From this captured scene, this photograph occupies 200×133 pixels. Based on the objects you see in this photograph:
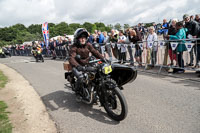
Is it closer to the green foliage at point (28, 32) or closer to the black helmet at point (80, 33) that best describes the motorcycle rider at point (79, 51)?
the black helmet at point (80, 33)

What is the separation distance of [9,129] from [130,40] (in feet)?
21.7

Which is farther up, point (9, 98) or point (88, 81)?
point (88, 81)

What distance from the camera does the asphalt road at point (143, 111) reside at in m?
3.14

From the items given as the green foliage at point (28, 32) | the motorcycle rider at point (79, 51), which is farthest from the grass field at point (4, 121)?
the green foliage at point (28, 32)

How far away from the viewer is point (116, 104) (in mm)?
3309

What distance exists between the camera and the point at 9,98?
18.1ft

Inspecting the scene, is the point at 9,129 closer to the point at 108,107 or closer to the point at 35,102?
the point at 35,102

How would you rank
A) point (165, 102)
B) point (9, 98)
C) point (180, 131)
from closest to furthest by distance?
point (180, 131) < point (165, 102) < point (9, 98)

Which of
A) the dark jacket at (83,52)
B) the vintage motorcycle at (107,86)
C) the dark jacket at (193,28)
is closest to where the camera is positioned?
the vintage motorcycle at (107,86)

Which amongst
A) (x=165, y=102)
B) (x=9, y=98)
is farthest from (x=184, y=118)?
(x=9, y=98)

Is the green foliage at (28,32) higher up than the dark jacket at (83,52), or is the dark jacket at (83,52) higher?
the green foliage at (28,32)

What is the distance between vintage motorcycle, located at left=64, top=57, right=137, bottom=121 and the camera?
3.22 metres

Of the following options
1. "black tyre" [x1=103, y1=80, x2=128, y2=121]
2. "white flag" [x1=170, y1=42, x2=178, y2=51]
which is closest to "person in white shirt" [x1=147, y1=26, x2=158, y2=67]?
"white flag" [x1=170, y1=42, x2=178, y2=51]

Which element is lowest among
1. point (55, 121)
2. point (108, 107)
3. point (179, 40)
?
point (55, 121)
